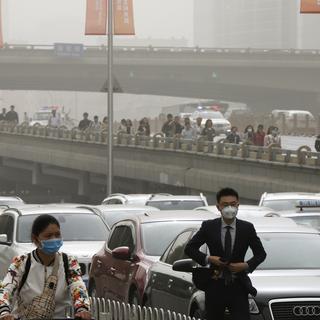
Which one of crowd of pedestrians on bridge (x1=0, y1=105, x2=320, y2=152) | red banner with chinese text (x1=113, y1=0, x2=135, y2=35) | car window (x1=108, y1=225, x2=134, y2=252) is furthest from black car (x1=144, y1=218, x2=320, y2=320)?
red banner with chinese text (x1=113, y1=0, x2=135, y2=35)

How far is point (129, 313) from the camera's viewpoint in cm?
1185

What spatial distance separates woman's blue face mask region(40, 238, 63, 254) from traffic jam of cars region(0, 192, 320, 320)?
2.78 m

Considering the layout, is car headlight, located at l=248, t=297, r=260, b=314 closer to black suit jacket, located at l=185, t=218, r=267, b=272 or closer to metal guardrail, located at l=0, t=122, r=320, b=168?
black suit jacket, located at l=185, t=218, r=267, b=272

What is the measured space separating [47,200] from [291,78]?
151ft

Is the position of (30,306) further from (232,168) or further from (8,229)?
(232,168)

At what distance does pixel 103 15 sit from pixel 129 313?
137 feet

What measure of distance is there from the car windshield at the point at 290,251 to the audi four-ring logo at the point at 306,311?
3.19 feet

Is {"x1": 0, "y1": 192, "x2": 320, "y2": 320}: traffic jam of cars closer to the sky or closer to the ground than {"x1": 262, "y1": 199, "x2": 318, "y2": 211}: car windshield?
closer to the sky

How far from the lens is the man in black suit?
35.6ft

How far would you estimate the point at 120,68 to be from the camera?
115 metres

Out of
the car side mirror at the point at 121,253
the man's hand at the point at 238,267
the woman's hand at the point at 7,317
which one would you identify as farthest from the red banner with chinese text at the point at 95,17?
the woman's hand at the point at 7,317

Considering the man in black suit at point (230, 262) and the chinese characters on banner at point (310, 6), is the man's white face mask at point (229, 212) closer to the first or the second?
the man in black suit at point (230, 262)

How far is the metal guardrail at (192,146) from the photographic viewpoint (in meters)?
44.7

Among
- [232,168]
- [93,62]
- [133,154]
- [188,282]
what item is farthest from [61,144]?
[188,282]
